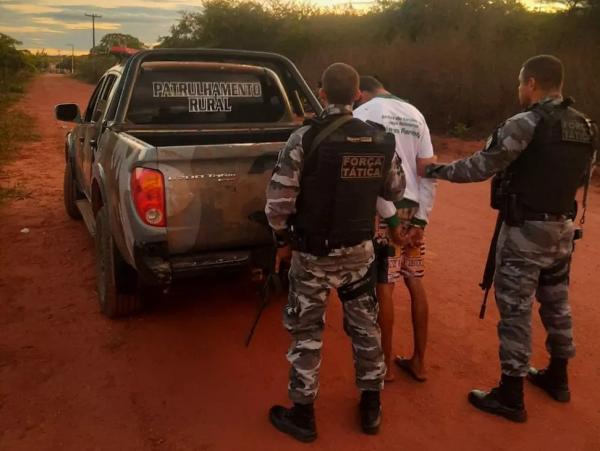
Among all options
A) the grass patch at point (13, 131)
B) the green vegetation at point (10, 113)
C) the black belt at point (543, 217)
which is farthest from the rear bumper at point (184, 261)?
the grass patch at point (13, 131)

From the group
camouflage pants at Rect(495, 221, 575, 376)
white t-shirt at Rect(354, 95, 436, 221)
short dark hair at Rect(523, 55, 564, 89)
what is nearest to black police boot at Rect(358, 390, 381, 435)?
camouflage pants at Rect(495, 221, 575, 376)

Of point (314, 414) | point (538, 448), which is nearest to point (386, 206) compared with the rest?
point (314, 414)

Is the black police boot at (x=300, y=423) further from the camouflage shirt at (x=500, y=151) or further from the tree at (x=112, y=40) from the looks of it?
the tree at (x=112, y=40)

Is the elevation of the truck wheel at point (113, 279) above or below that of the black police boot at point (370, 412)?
above

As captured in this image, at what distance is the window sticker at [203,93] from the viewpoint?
471 centimetres

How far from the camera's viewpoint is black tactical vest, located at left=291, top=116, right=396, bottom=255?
260cm

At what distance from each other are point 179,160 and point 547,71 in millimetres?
2012

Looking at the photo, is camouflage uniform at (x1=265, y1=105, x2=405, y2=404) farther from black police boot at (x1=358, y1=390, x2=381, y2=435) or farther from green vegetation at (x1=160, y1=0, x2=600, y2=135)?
green vegetation at (x1=160, y1=0, x2=600, y2=135)

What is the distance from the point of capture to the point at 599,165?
1059 cm

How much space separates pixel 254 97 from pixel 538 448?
3.50 meters

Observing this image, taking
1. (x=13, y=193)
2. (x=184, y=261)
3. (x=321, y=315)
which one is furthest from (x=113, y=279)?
(x=13, y=193)

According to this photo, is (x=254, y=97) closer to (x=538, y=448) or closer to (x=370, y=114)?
(x=370, y=114)

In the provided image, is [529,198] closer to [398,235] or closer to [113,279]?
[398,235]

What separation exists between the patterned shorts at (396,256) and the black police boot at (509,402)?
0.76m
